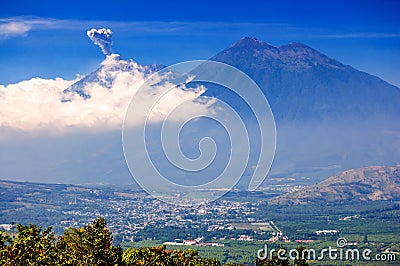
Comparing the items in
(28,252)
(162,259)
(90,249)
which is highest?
(90,249)

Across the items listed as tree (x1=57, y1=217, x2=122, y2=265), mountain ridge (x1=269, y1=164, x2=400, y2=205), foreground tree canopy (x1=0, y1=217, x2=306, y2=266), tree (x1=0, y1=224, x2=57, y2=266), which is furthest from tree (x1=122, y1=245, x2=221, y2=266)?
mountain ridge (x1=269, y1=164, x2=400, y2=205)

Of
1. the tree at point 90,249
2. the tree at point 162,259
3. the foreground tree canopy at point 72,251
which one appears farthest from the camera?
the tree at point 162,259

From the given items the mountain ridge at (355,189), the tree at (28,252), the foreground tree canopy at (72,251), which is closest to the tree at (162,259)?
the foreground tree canopy at (72,251)

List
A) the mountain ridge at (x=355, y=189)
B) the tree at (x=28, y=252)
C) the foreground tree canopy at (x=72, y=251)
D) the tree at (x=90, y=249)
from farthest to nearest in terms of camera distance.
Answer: the mountain ridge at (x=355, y=189) < the tree at (x=90, y=249) < the foreground tree canopy at (x=72, y=251) < the tree at (x=28, y=252)

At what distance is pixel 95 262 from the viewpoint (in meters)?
17.9

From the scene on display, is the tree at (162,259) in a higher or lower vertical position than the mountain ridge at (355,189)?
lower

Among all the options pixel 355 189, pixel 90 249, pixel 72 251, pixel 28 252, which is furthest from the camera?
pixel 355 189

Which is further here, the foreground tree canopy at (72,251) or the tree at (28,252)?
the foreground tree canopy at (72,251)

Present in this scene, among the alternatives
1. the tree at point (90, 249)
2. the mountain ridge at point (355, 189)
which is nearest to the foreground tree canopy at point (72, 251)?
the tree at point (90, 249)

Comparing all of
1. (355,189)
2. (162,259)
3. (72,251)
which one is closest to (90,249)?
(72,251)

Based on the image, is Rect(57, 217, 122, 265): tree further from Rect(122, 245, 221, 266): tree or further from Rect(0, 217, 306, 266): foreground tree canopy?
Rect(122, 245, 221, 266): tree

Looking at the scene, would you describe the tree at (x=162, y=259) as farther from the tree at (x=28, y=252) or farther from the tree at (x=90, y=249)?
the tree at (x=28, y=252)

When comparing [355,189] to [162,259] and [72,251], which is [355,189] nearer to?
[162,259]

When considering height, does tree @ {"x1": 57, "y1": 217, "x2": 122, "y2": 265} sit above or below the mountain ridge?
below
